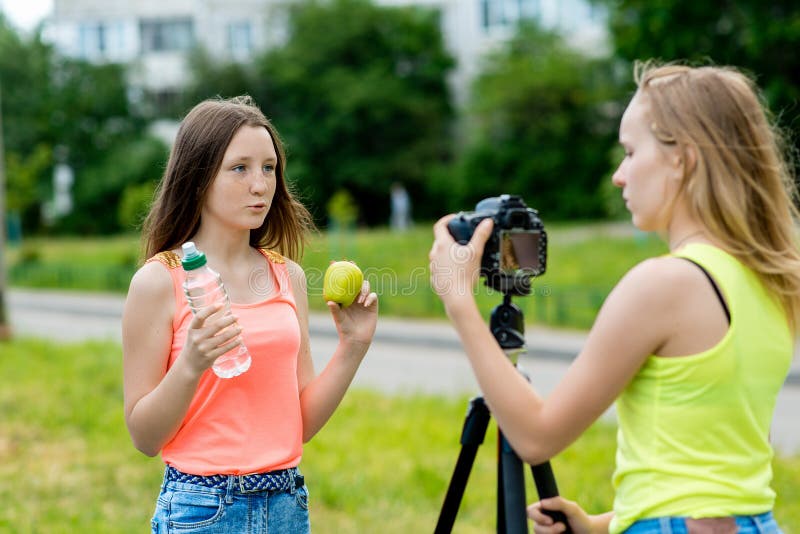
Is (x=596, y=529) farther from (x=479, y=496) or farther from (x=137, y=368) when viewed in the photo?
(x=479, y=496)

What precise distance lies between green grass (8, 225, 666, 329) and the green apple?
6.64 metres

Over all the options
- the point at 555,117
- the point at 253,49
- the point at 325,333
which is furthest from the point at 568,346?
the point at 253,49

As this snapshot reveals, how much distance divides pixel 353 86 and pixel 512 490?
2926cm

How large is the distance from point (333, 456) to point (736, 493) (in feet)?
12.5

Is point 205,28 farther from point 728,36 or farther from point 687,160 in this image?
point 687,160

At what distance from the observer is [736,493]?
1.57 meters

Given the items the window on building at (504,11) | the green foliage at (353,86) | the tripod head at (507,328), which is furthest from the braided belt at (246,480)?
the window on building at (504,11)

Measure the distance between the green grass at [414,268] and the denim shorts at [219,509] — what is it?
22.1ft

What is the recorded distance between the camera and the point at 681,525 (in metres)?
1.56

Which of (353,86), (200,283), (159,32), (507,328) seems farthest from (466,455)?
(159,32)

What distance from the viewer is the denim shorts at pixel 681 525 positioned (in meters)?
1.56

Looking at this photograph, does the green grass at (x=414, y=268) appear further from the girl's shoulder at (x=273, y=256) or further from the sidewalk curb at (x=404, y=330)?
the girl's shoulder at (x=273, y=256)

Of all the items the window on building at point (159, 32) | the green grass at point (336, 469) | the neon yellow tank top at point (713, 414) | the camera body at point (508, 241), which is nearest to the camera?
the neon yellow tank top at point (713, 414)

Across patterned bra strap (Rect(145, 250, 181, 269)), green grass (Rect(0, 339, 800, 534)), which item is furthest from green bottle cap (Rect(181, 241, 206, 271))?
green grass (Rect(0, 339, 800, 534))
